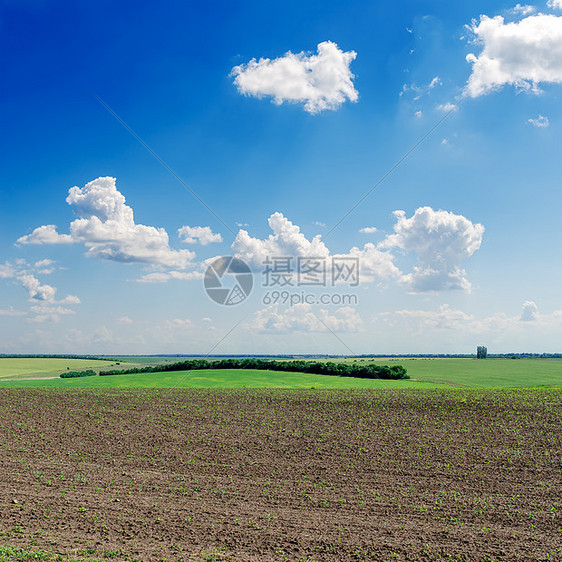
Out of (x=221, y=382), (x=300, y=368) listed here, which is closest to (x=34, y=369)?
(x=221, y=382)

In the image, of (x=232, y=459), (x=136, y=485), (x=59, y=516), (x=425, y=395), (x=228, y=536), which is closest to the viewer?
(x=228, y=536)

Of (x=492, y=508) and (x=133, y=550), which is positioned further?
(x=492, y=508)

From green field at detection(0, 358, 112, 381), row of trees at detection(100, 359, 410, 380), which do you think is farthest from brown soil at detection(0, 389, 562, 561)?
green field at detection(0, 358, 112, 381)

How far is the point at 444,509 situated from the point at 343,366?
206ft

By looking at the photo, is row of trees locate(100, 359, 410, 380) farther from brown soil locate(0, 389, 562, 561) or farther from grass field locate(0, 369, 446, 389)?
brown soil locate(0, 389, 562, 561)

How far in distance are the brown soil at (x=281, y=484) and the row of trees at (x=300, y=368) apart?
41.5 meters

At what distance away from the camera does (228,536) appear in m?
12.2

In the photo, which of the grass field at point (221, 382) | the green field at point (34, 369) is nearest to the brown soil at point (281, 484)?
the grass field at point (221, 382)

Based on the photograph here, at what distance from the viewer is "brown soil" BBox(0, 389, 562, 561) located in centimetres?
1186

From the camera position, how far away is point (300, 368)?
7688 cm

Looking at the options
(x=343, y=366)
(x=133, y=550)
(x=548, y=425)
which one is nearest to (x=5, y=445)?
(x=133, y=550)

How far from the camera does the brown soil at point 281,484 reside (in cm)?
1186

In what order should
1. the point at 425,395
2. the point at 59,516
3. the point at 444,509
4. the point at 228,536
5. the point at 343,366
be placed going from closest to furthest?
the point at 228,536 < the point at 59,516 < the point at 444,509 < the point at 425,395 < the point at 343,366

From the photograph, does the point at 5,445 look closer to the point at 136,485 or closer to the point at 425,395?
the point at 136,485
